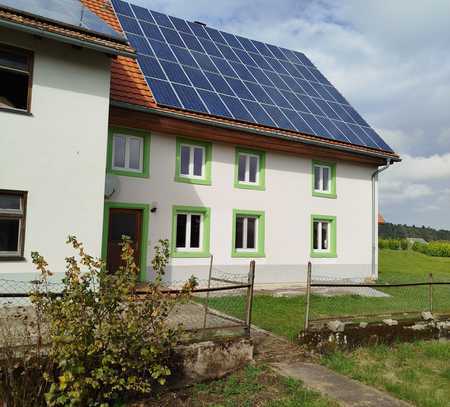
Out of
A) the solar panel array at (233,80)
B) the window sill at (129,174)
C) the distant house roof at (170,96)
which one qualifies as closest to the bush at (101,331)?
the window sill at (129,174)

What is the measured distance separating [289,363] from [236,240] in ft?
25.9

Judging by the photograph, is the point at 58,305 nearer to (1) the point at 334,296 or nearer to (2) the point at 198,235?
(2) the point at 198,235

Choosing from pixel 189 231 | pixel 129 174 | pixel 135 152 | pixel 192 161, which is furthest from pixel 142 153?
pixel 189 231

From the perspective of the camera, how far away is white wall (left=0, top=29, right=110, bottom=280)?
8312mm

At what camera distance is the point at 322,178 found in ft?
53.8

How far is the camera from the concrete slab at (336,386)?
5215mm

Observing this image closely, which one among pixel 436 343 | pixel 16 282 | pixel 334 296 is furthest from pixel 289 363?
pixel 334 296

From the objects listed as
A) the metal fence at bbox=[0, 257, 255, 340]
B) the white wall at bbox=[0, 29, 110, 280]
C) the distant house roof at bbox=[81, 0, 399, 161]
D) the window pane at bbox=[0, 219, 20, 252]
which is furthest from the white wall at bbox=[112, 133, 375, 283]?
the window pane at bbox=[0, 219, 20, 252]

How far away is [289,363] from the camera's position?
21.4 ft

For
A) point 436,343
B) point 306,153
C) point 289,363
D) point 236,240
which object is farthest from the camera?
point 306,153

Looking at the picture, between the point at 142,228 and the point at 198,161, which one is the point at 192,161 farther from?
the point at 142,228

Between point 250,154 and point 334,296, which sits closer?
point 334,296

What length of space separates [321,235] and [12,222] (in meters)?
11.2

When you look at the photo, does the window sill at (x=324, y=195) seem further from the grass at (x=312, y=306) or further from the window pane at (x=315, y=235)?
the grass at (x=312, y=306)
